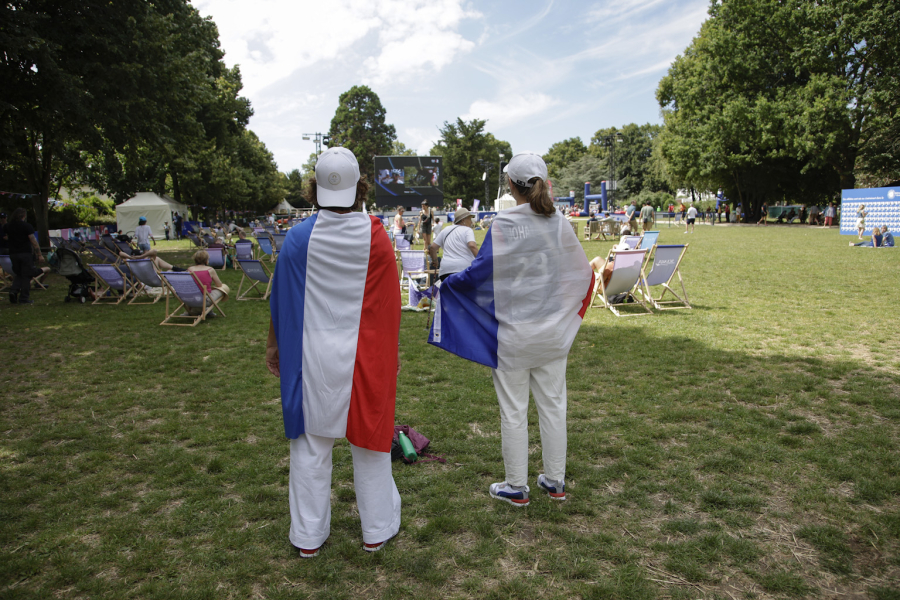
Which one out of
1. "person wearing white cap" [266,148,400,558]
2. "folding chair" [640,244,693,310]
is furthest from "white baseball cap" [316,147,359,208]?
"folding chair" [640,244,693,310]

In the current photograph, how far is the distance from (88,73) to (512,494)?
48.9 feet

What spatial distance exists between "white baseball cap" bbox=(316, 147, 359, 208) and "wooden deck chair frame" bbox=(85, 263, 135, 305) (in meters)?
8.65

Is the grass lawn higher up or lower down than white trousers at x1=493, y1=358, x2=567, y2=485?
lower down

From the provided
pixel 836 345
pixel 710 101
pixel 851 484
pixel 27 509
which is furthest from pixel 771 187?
pixel 27 509

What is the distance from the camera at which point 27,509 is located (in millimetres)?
2963

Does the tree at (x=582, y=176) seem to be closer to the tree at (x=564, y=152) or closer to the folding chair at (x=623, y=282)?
the tree at (x=564, y=152)

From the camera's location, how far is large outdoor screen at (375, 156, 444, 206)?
1742 inches

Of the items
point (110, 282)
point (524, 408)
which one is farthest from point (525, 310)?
point (110, 282)

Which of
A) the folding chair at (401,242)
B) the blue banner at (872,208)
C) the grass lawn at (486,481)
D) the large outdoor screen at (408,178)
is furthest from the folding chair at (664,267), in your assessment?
the large outdoor screen at (408,178)

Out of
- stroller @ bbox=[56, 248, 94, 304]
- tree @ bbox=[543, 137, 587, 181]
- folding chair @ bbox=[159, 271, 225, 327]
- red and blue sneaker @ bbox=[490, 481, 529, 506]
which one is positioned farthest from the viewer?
tree @ bbox=[543, 137, 587, 181]

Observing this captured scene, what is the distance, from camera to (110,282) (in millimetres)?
9750

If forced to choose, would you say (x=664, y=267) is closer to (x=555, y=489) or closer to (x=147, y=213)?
(x=555, y=489)

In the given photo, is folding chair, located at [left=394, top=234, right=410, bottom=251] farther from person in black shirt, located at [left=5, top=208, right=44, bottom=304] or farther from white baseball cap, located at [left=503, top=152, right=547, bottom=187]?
white baseball cap, located at [left=503, top=152, right=547, bottom=187]

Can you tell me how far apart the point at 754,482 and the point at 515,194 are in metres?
2.13
